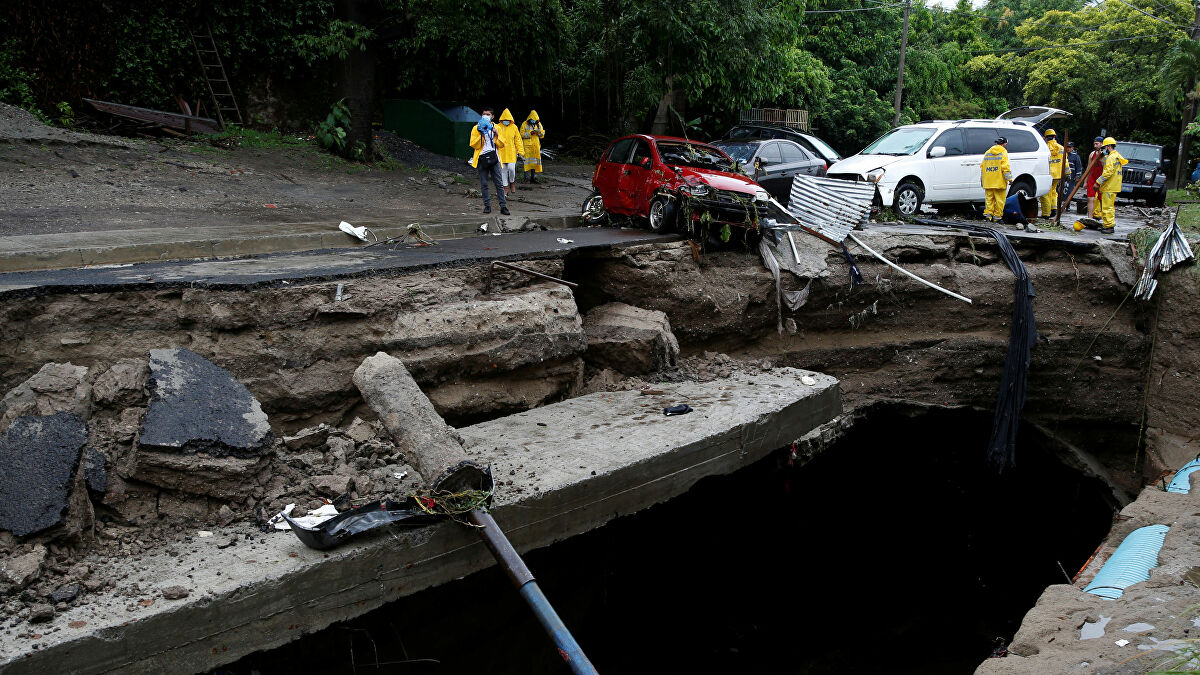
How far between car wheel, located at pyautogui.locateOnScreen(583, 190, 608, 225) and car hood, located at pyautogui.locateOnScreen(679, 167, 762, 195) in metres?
1.57

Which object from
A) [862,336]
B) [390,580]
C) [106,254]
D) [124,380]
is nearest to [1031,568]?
[862,336]

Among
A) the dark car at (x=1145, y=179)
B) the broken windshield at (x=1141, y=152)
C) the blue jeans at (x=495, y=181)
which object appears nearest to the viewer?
the blue jeans at (x=495, y=181)

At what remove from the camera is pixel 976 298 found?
11.2 metres

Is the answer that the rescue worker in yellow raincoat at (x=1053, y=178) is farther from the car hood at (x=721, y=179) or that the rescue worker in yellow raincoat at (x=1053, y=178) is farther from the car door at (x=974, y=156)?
the car hood at (x=721, y=179)

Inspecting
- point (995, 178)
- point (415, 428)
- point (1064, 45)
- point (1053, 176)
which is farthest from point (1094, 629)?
point (1064, 45)

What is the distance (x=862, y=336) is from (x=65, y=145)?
12318mm

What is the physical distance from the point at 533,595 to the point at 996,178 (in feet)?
38.1

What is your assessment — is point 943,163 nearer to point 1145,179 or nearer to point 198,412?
point 1145,179

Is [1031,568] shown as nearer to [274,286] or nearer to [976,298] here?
[976,298]

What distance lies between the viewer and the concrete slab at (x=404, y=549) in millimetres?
4332

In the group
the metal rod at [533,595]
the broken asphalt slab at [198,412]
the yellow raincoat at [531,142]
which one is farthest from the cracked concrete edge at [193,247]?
the yellow raincoat at [531,142]

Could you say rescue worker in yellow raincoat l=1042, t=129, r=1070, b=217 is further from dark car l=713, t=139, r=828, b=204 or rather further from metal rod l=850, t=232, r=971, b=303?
metal rod l=850, t=232, r=971, b=303

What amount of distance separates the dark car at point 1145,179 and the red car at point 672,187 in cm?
1342

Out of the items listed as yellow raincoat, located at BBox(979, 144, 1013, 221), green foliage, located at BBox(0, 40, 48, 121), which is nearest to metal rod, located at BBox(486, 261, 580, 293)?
yellow raincoat, located at BBox(979, 144, 1013, 221)
